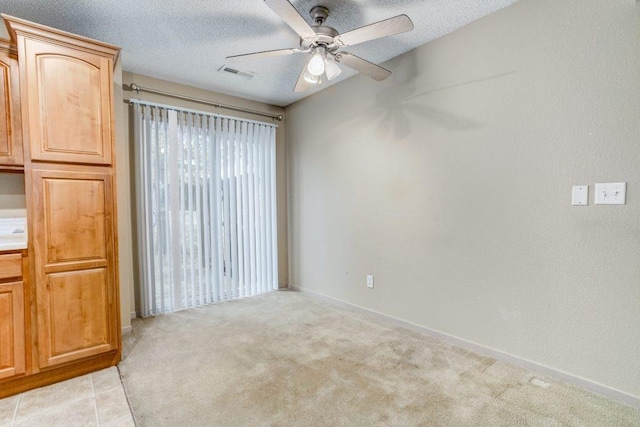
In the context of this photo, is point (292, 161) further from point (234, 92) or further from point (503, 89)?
point (503, 89)

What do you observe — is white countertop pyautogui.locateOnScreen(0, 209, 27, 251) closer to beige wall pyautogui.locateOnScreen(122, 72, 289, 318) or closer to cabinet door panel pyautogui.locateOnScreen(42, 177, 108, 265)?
cabinet door panel pyautogui.locateOnScreen(42, 177, 108, 265)

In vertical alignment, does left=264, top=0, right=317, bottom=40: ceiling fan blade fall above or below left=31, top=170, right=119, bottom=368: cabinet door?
above

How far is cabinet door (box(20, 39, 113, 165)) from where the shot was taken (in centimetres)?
192

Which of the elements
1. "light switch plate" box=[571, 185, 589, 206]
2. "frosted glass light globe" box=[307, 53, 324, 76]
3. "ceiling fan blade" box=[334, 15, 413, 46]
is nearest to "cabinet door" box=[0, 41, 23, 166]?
"frosted glass light globe" box=[307, 53, 324, 76]

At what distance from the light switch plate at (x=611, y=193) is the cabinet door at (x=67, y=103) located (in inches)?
124

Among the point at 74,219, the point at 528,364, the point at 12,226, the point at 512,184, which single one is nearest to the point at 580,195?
the point at 512,184

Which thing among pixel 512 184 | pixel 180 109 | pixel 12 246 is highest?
pixel 180 109

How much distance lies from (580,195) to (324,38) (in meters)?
1.84

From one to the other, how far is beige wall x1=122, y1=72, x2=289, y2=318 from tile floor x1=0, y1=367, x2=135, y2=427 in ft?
2.89

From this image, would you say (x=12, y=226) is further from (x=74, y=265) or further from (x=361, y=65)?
(x=361, y=65)

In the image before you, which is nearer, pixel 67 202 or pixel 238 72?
pixel 67 202

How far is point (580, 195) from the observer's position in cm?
187

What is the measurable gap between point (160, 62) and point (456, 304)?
3.38 metres

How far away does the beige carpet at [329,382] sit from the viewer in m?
1.66
